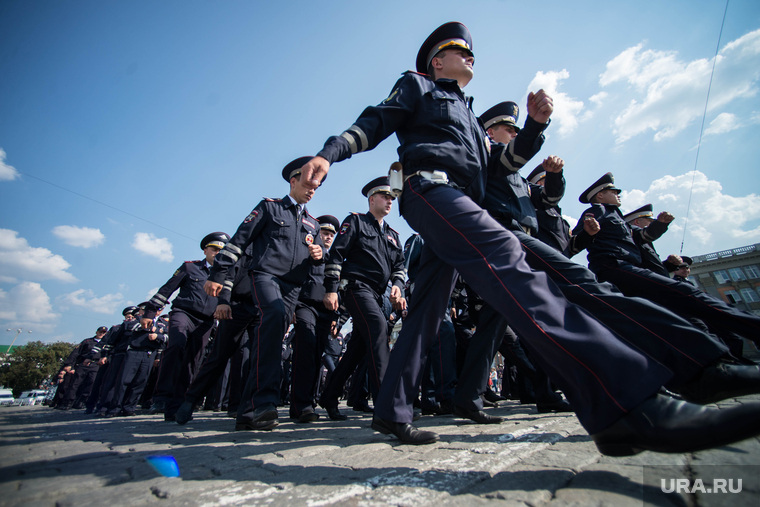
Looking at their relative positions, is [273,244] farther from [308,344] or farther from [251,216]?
[308,344]

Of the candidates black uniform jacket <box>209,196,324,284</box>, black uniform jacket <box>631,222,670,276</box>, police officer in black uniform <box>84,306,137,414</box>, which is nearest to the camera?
black uniform jacket <box>209,196,324,284</box>

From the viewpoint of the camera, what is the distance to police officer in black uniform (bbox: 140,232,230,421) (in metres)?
4.79

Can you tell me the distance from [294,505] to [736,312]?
3668 mm

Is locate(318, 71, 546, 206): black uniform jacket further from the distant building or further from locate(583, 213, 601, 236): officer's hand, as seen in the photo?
the distant building

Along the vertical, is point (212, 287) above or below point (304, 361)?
above

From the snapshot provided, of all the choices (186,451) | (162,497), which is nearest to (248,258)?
(186,451)

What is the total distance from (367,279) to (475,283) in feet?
8.05

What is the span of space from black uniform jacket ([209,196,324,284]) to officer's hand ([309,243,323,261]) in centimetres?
5

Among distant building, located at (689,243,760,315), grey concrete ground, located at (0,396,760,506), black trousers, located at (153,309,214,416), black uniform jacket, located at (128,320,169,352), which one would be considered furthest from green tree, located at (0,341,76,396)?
distant building, located at (689,243,760,315)

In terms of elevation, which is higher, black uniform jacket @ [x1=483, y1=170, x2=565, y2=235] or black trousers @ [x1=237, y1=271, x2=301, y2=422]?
black uniform jacket @ [x1=483, y1=170, x2=565, y2=235]

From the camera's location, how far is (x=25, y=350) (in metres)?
55.2

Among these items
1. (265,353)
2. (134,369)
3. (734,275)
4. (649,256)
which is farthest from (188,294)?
(734,275)

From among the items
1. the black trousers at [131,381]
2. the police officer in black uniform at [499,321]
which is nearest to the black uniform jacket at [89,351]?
the black trousers at [131,381]

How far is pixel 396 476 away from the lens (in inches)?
50.9
